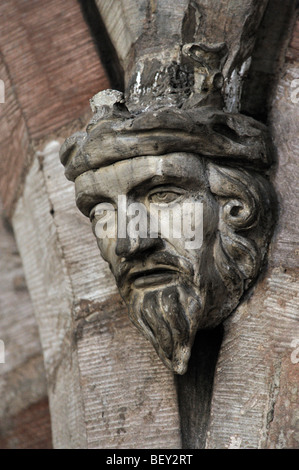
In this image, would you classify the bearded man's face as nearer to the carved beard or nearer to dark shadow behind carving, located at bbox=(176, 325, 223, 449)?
the carved beard

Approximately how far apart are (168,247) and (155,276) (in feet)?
0.29

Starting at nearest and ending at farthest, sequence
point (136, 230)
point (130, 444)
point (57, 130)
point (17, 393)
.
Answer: point (136, 230) → point (130, 444) → point (57, 130) → point (17, 393)

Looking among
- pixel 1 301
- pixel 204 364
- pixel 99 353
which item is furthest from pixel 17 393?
pixel 204 364

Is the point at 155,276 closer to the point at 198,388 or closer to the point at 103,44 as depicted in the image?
the point at 198,388

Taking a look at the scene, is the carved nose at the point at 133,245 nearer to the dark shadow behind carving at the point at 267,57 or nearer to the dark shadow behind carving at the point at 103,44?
the dark shadow behind carving at the point at 267,57

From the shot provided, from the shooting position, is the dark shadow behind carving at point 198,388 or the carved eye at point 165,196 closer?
the carved eye at point 165,196

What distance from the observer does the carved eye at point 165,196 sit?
2943mm

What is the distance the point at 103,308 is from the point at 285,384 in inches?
26.4

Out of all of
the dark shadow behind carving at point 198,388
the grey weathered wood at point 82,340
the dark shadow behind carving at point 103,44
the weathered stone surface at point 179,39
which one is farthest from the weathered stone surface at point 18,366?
the weathered stone surface at point 179,39

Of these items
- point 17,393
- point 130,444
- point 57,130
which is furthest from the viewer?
point 17,393

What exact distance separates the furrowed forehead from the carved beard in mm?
287

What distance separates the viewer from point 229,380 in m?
3.01

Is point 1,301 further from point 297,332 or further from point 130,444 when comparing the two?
point 297,332

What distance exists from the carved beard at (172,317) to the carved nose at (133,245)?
13 centimetres
